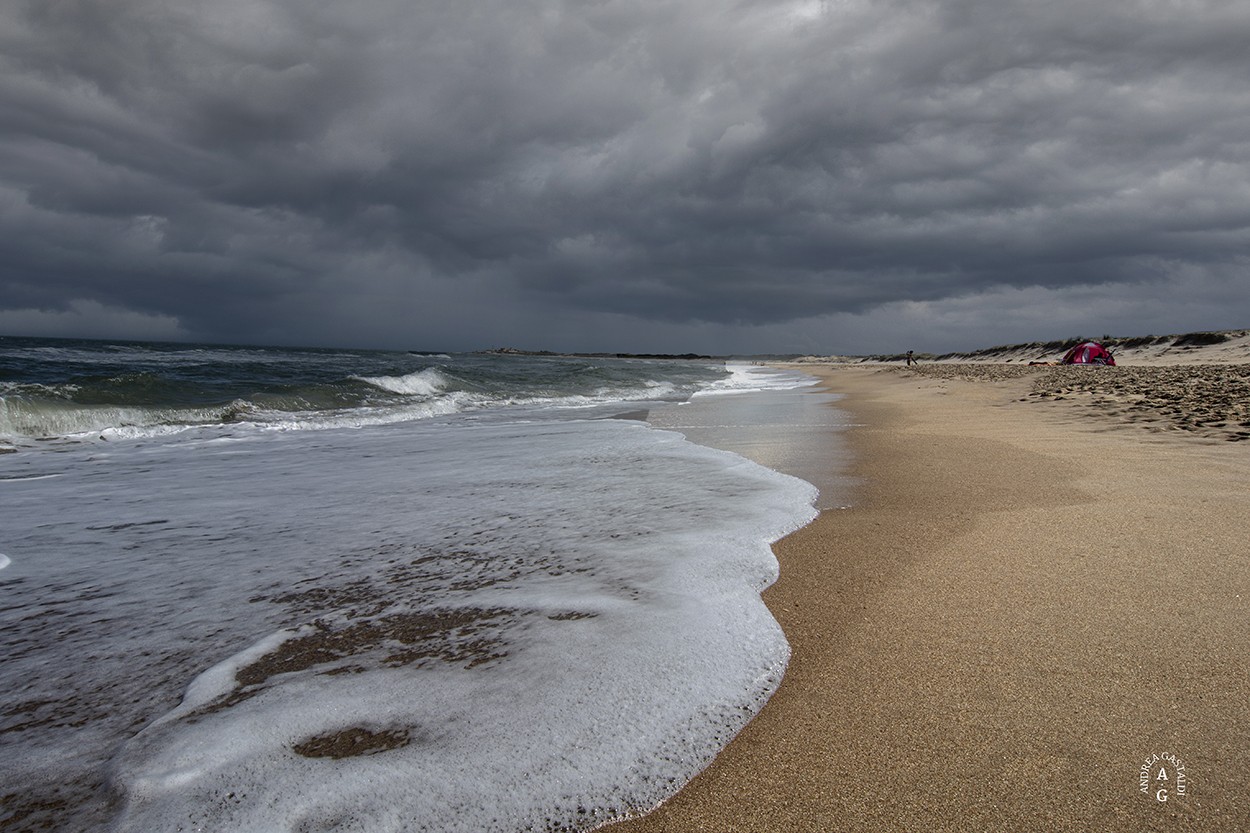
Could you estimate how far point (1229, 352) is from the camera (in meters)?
A: 28.5

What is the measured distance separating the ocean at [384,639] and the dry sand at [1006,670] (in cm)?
20

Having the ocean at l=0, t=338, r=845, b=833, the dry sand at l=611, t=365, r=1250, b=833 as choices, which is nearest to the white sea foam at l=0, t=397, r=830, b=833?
the ocean at l=0, t=338, r=845, b=833

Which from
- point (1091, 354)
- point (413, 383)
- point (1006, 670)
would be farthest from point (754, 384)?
point (1006, 670)

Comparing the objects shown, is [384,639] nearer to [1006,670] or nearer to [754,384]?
[1006,670]

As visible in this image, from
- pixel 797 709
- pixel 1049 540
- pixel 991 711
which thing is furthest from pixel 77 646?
pixel 1049 540

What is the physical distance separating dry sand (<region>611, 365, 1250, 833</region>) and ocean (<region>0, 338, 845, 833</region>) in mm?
202

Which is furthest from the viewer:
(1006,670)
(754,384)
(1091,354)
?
(1091,354)

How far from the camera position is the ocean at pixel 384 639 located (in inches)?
65.4

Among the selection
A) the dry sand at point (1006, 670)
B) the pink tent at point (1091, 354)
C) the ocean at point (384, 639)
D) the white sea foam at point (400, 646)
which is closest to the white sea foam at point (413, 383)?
the ocean at point (384, 639)

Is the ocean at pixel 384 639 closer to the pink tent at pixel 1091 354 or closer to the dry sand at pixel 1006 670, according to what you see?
the dry sand at pixel 1006 670

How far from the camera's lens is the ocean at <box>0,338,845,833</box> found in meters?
1.66

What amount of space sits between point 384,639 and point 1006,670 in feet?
7.23

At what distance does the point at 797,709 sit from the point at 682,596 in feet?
3.17

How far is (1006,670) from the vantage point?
2098 mm
